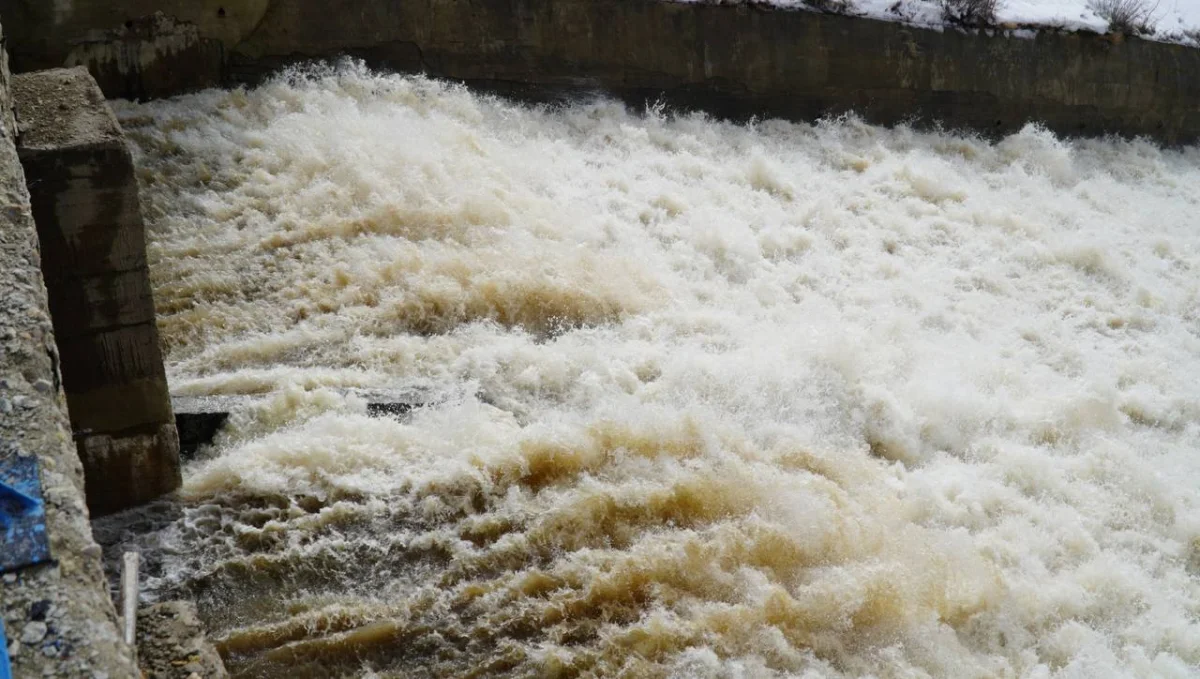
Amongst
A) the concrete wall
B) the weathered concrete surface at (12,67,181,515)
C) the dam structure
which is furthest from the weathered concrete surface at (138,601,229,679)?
the concrete wall

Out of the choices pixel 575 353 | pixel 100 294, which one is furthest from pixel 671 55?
pixel 100 294

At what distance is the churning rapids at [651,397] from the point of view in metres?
4.05

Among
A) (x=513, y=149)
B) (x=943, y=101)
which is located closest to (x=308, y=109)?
(x=513, y=149)

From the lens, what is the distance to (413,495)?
440cm

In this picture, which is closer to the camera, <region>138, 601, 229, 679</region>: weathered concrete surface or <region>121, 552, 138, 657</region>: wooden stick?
<region>121, 552, 138, 657</region>: wooden stick

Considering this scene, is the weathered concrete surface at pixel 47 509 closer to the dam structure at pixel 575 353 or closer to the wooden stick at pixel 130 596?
the dam structure at pixel 575 353

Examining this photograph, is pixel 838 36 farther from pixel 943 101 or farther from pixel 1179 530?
pixel 1179 530

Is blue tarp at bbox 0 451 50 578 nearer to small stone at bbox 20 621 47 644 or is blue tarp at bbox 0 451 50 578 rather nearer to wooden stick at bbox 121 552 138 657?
small stone at bbox 20 621 47 644

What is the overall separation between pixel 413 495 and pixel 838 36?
21.6 ft

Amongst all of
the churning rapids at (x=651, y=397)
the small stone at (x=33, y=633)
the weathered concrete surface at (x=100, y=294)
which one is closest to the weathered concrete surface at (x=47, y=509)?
the small stone at (x=33, y=633)

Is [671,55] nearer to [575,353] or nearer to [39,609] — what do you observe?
[575,353]

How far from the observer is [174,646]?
11.4ft

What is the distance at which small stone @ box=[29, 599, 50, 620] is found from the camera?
2.27 meters

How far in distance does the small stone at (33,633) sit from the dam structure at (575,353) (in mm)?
14
